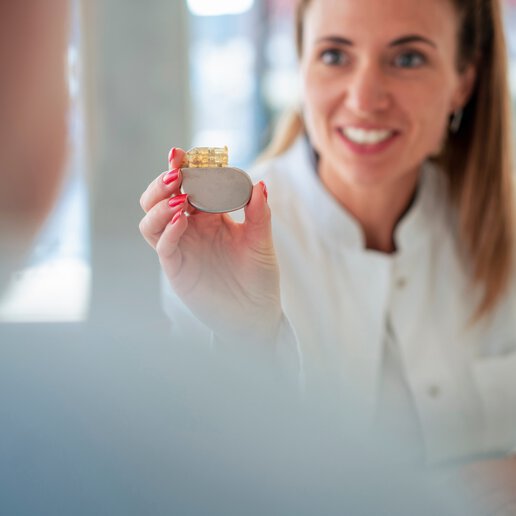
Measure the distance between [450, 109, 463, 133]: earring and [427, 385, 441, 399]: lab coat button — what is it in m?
0.42

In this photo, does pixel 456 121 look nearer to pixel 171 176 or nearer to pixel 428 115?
pixel 428 115

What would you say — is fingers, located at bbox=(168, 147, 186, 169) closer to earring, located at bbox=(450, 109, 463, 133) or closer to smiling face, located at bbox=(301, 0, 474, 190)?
smiling face, located at bbox=(301, 0, 474, 190)

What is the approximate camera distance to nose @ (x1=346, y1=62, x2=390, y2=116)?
753 millimetres

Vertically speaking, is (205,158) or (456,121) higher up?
(456,121)

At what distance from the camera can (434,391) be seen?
97cm

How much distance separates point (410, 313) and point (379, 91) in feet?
1.16

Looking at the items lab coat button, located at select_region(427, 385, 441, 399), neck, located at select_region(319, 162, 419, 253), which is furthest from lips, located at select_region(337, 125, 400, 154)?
lab coat button, located at select_region(427, 385, 441, 399)

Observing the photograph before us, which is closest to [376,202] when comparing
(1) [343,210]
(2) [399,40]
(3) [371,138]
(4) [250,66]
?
(1) [343,210]

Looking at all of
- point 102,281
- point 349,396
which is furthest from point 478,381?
point 102,281

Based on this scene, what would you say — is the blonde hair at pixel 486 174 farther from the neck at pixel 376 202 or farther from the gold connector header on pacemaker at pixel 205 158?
the gold connector header on pacemaker at pixel 205 158

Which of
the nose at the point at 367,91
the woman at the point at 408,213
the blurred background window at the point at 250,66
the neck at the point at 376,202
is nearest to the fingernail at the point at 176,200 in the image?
the woman at the point at 408,213

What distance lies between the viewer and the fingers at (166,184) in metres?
0.42

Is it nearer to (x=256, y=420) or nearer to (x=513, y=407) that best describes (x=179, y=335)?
(x=256, y=420)

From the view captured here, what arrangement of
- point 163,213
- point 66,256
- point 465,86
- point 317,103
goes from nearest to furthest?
point 163,213 → point 66,256 → point 317,103 → point 465,86
